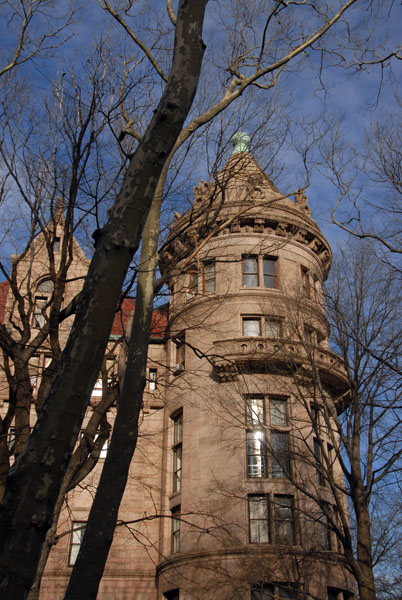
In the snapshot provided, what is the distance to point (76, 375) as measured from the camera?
4.28 meters

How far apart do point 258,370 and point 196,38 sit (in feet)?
60.8

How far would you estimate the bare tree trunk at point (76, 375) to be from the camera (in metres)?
3.79

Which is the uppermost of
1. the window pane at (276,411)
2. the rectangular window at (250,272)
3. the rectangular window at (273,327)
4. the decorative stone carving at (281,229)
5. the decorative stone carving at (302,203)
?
the decorative stone carving at (302,203)

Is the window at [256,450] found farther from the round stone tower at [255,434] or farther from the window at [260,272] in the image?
the window at [260,272]

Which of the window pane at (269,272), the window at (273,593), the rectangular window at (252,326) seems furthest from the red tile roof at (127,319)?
the window at (273,593)

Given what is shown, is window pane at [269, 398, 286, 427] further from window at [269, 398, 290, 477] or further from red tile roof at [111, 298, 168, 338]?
red tile roof at [111, 298, 168, 338]

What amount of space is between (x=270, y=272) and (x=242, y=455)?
852 cm

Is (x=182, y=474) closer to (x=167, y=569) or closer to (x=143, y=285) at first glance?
(x=167, y=569)

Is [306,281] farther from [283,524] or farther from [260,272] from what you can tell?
[283,524]

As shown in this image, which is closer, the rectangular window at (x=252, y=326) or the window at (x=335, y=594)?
the window at (x=335, y=594)

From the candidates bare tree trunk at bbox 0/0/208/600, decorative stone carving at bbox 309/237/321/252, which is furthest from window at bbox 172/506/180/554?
bare tree trunk at bbox 0/0/208/600

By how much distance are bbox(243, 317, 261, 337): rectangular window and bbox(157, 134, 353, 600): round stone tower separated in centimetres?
4

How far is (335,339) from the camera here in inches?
727

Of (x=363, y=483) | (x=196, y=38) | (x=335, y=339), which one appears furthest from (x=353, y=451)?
(x=196, y=38)
